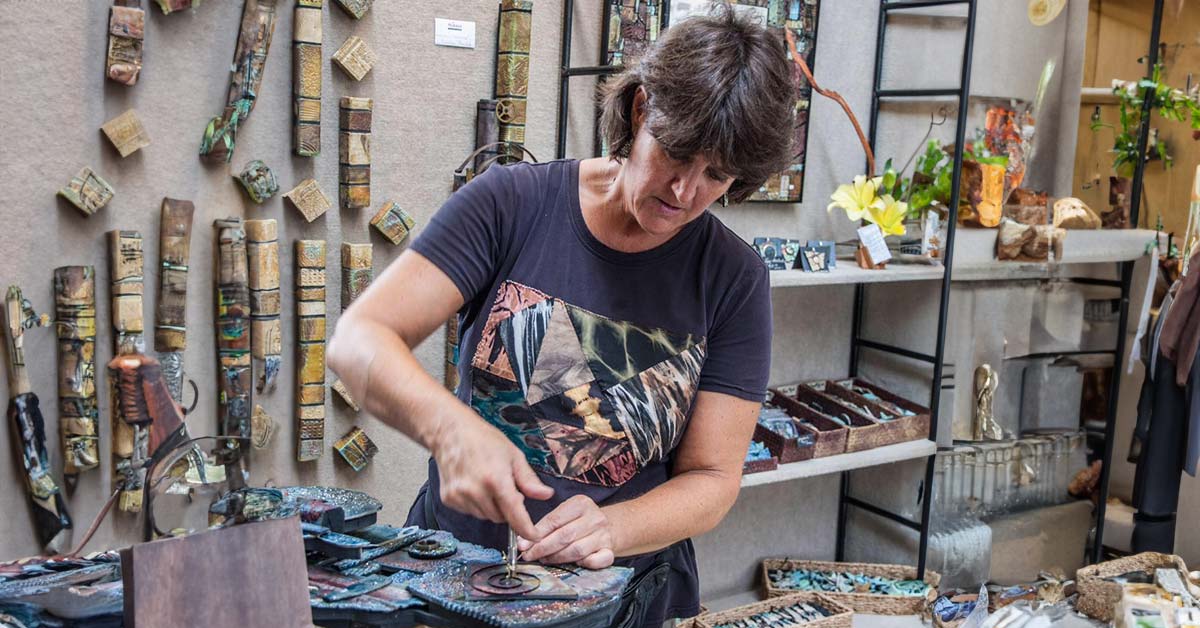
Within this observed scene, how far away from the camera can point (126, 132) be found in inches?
90.9

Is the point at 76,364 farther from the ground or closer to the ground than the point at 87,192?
closer to the ground

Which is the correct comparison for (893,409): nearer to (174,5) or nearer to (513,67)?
(513,67)

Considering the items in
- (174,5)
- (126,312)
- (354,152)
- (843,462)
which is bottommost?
(843,462)

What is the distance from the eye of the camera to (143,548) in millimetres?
1035

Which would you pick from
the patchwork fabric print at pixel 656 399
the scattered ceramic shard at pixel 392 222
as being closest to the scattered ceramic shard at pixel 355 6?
the scattered ceramic shard at pixel 392 222

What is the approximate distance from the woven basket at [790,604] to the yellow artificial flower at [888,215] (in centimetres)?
116

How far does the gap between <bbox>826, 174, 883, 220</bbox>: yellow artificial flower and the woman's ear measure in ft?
6.50

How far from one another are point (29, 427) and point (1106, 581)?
10.7 ft

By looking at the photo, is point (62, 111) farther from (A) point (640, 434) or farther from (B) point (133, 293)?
(A) point (640, 434)

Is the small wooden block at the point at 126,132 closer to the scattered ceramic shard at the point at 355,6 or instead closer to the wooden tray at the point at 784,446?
the scattered ceramic shard at the point at 355,6

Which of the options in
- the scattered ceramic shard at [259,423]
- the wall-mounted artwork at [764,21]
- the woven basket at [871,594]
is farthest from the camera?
the woven basket at [871,594]

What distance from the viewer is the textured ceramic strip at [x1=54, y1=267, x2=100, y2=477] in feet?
7.47

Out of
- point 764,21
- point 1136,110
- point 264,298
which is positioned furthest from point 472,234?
point 1136,110

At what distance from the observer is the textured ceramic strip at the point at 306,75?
8.20 feet
